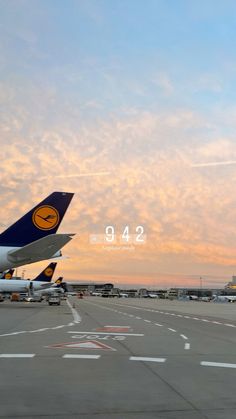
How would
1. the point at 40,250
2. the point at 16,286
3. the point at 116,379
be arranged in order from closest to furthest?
the point at 116,379
the point at 40,250
the point at 16,286

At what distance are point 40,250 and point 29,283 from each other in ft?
133

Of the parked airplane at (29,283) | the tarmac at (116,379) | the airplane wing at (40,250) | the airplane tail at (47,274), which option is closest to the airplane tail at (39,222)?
the airplane wing at (40,250)

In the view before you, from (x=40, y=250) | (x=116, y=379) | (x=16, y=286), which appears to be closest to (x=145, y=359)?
(x=116, y=379)

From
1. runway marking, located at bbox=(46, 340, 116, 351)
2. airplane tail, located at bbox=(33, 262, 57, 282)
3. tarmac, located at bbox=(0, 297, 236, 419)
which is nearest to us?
tarmac, located at bbox=(0, 297, 236, 419)

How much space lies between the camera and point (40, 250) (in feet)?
114

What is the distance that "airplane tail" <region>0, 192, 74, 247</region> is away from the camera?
38344 mm

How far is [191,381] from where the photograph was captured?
8852 mm

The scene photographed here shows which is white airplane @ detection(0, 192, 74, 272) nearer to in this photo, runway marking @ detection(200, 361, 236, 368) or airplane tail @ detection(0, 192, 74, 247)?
airplane tail @ detection(0, 192, 74, 247)

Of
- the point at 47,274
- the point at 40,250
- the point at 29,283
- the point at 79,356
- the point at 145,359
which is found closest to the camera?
the point at 145,359

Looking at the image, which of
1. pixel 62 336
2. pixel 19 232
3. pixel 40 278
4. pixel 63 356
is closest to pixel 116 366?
pixel 63 356

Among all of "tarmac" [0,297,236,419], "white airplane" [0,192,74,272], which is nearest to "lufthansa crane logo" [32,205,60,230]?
"white airplane" [0,192,74,272]

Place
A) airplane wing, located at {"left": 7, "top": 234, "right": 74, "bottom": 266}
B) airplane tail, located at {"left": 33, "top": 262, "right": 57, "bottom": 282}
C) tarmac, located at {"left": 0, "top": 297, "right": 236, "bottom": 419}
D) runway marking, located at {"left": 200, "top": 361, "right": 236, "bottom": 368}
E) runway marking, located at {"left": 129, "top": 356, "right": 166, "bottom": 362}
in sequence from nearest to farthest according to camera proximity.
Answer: tarmac, located at {"left": 0, "top": 297, "right": 236, "bottom": 419} → runway marking, located at {"left": 200, "top": 361, "right": 236, "bottom": 368} → runway marking, located at {"left": 129, "top": 356, "right": 166, "bottom": 362} → airplane wing, located at {"left": 7, "top": 234, "right": 74, "bottom": 266} → airplane tail, located at {"left": 33, "top": 262, "right": 57, "bottom": 282}

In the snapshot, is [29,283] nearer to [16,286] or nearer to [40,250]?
[16,286]

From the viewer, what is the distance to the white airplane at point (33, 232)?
36.1 m
